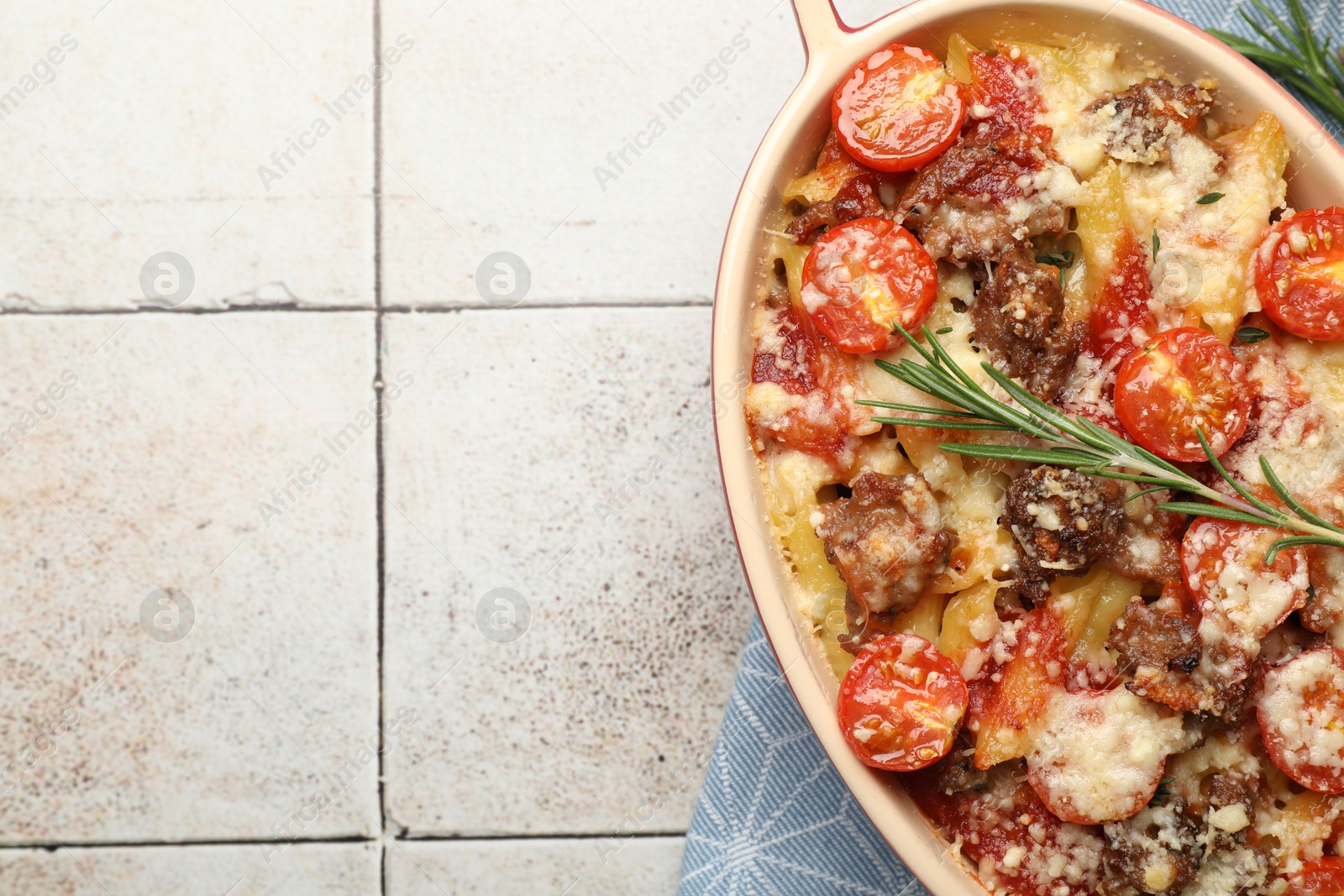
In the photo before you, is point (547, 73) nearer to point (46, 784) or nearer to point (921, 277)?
point (921, 277)

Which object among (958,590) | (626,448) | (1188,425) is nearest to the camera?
(1188,425)

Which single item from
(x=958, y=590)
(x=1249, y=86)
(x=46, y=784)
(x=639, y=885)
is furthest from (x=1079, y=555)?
(x=46, y=784)

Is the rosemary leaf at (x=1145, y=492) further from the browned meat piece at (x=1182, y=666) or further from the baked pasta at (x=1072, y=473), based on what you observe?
the browned meat piece at (x=1182, y=666)

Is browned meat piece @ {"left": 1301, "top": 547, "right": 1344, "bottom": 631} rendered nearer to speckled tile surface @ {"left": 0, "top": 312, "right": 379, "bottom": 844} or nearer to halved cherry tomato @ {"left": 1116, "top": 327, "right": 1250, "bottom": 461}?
halved cherry tomato @ {"left": 1116, "top": 327, "right": 1250, "bottom": 461}

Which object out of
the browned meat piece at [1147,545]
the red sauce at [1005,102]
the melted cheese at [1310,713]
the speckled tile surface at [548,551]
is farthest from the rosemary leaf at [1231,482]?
the speckled tile surface at [548,551]

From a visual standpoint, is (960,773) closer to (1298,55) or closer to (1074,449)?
(1074,449)

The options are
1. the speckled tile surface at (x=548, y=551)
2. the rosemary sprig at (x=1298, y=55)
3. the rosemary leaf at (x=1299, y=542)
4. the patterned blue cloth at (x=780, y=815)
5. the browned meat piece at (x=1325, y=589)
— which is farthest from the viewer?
the speckled tile surface at (x=548, y=551)
